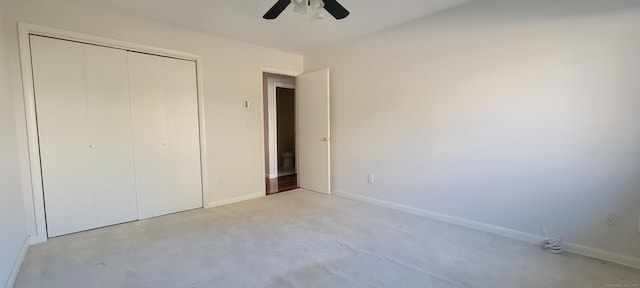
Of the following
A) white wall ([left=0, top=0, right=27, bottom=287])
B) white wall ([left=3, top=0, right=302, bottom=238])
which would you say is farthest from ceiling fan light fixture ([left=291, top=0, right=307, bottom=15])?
white wall ([left=0, top=0, right=27, bottom=287])

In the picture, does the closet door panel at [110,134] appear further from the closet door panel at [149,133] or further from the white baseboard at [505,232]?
the white baseboard at [505,232]

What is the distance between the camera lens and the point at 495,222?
283cm

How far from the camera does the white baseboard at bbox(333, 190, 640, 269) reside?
223 centimetres

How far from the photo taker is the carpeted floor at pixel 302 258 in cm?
200

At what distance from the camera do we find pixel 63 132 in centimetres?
275

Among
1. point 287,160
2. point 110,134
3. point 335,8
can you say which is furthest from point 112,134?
point 287,160

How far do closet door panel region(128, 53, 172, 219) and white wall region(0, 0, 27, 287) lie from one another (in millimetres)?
934

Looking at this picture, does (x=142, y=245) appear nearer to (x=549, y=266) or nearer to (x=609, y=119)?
(x=549, y=266)

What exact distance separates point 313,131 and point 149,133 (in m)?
2.23

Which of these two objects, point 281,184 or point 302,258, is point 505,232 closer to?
point 302,258

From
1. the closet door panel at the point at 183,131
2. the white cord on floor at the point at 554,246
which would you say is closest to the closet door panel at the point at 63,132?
the closet door panel at the point at 183,131

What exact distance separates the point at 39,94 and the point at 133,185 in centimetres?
119

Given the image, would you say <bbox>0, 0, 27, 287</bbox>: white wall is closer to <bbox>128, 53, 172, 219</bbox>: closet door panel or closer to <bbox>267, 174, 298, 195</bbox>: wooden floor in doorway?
<bbox>128, 53, 172, 219</bbox>: closet door panel

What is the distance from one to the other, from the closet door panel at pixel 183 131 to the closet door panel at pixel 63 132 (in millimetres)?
800
